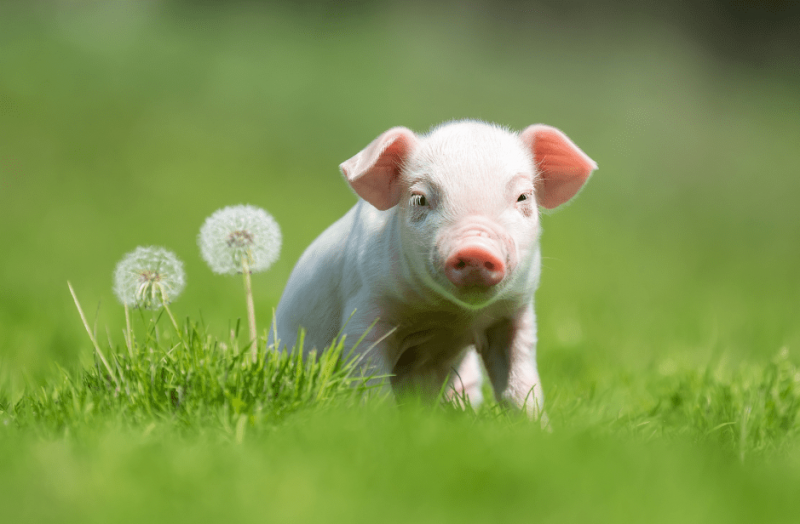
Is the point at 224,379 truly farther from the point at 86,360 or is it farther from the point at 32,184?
the point at 32,184

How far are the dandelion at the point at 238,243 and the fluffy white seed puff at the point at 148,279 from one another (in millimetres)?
134

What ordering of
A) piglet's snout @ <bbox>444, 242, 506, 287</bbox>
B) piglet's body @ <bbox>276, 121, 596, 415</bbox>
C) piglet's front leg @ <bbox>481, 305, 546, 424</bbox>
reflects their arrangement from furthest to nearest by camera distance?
piglet's front leg @ <bbox>481, 305, 546, 424</bbox>
piglet's body @ <bbox>276, 121, 596, 415</bbox>
piglet's snout @ <bbox>444, 242, 506, 287</bbox>

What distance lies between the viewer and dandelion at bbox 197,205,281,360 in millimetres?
2939

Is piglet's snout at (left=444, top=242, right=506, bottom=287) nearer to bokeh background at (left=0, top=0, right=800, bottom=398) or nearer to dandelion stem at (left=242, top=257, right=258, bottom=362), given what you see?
dandelion stem at (left=242, top=257, right=258, bottom=362)

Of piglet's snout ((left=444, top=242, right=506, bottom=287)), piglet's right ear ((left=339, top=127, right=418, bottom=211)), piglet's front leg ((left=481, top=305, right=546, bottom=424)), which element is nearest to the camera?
piglet's snout ((left=444, top=242, right=506, bottom=287))

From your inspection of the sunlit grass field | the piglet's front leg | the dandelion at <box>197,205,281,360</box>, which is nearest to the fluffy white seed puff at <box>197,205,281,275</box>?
the dandelion at <box>197,205,281,360</box>

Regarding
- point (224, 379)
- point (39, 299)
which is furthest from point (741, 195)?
point (224, 379)

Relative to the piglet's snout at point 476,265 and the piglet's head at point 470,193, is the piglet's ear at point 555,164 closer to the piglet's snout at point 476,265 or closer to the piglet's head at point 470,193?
the piglet's head at point 470,193

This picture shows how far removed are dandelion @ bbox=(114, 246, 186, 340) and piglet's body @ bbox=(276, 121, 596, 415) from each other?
66 centimetres

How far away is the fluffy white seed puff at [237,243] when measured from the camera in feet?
9.66

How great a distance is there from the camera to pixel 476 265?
2.57 meters

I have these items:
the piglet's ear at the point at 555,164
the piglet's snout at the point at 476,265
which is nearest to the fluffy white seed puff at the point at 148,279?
the piglet's snout at the point at 476,265

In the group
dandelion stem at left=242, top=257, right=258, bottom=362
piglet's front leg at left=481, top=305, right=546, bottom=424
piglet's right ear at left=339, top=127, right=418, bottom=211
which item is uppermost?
piglet's right ear at left=339, top=127, right=418, bottom=211

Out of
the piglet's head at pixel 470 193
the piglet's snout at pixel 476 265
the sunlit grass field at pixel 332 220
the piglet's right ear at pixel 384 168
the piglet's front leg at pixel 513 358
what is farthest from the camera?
the piglet's front leg at pixel 513 358
